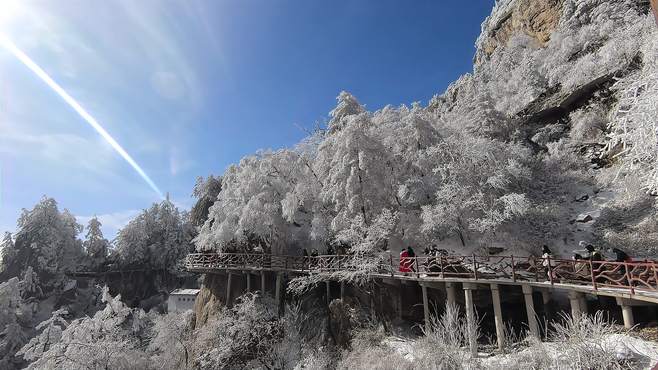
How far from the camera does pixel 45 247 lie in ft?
166

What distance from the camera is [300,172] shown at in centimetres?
2669

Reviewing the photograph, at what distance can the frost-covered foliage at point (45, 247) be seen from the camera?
Answer: 49.4 metres

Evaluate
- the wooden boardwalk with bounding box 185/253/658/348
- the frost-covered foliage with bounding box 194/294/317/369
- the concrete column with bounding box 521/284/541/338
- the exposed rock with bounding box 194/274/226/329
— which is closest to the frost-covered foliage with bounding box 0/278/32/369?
the exposed rock with bounding box 194/274/226/329

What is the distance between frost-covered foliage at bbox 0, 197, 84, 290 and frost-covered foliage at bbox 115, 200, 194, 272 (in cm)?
688

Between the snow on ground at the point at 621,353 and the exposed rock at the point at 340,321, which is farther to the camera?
the exposed rock at the point at 340,321

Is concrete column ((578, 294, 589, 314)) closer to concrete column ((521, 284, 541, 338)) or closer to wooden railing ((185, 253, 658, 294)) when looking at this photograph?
wooden railing ((185, 253, 658, 294))

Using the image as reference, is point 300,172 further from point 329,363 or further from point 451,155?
point 329,363

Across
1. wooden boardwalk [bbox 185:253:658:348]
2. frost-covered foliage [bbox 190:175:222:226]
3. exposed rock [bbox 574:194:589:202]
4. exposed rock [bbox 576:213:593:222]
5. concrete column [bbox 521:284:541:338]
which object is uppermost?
Answer: frost-covered foliage [bbox 190:175:222:226]

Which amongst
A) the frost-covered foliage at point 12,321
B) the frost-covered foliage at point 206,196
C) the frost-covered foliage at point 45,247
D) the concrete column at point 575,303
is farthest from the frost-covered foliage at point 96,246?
the concrete column at point 575,303

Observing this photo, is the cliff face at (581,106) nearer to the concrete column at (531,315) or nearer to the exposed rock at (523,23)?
the exposed rock at (523,23)

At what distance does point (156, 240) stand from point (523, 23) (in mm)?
63735

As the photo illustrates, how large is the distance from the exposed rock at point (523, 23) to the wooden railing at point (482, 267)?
118 ft

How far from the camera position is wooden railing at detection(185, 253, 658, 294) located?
37.1ft

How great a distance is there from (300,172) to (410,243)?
408 inches
